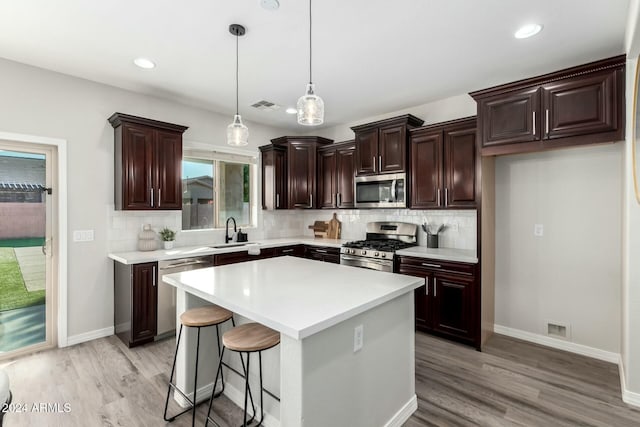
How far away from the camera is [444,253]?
3.53 meters

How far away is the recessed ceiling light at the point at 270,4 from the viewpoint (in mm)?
2119

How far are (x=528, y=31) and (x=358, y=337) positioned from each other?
262 centimetres

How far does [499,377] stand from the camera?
2.69 meters

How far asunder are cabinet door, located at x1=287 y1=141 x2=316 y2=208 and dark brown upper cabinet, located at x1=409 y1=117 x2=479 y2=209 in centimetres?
168

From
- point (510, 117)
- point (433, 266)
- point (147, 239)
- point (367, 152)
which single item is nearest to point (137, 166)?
point (147, 239)

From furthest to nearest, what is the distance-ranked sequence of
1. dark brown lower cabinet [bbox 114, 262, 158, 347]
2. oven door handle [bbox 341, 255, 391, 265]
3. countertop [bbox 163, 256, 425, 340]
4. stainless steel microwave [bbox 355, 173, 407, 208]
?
stainless steel microwave [bbox 355, 173, 407, 208]
oven door handle [bbox 341, 255, 391, 265]
dark brown lower cabinet [bbox 114, 262, 158, 347]
countertop [bbox 163, 256, 425, 340]

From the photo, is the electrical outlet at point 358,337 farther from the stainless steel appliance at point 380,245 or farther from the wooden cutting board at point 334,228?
the wooden cutting board at point 334,228

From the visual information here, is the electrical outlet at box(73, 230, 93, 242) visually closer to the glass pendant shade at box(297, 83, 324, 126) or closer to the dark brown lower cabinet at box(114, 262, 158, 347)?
the dark brown lower cabinet at box(114, 262, 158, 347)

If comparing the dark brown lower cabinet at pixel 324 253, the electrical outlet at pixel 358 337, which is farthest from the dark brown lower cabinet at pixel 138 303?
the electrical outlet at pixel 358 337

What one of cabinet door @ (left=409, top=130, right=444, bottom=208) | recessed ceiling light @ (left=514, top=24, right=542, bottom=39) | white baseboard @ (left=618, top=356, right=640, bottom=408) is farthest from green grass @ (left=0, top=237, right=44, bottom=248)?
white baseboard @ (left=618, top=356, right=640, bottom=408)

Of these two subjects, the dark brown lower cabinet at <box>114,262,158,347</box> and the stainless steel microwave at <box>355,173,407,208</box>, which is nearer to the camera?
the dark brown lower cabinet at <box>114,262,158,347</box>

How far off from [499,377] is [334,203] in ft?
9.81

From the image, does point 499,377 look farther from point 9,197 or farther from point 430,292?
point 9,197

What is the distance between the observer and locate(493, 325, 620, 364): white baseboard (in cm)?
297
